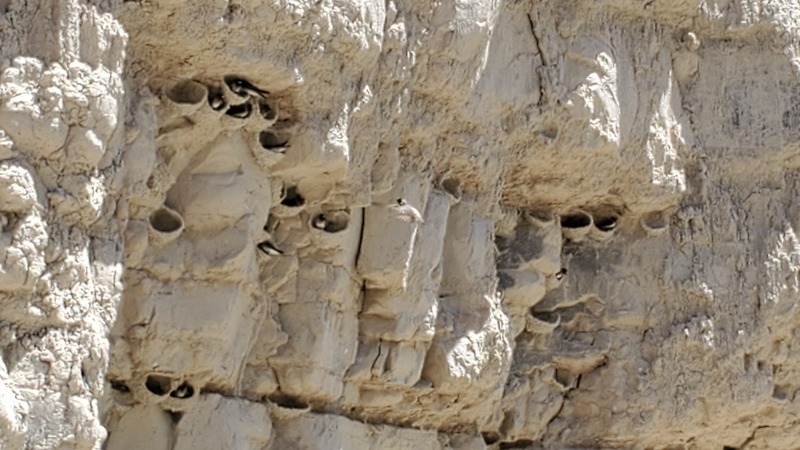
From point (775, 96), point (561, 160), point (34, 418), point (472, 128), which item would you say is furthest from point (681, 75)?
point (34, 418)

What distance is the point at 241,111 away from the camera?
4.45 metres

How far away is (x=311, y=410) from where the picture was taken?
501cm

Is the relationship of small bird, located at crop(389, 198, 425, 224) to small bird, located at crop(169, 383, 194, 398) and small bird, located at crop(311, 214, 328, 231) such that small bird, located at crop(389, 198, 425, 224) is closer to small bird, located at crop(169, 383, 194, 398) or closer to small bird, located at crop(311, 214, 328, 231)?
small bird, located at crop(311, 214, 328, 231)

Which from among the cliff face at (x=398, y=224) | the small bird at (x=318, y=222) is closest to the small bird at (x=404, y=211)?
the cliff face at (x=398, y=224)

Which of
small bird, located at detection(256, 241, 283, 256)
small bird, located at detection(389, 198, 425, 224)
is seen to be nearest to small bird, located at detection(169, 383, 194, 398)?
small bird, located at detection(256, 241, 283, 256)

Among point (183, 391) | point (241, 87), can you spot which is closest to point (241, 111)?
point (241, 87)

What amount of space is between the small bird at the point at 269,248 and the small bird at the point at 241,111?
1.47 feet

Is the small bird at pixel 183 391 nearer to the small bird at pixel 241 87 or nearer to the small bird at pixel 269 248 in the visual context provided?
the small bird at pixel 269 248

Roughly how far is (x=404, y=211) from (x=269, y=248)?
459mm

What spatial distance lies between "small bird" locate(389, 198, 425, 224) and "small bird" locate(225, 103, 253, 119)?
73 cm

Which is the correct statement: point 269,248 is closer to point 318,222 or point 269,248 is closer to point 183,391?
point 318,222

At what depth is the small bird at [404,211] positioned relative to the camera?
199 inches

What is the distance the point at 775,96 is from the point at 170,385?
104 inches

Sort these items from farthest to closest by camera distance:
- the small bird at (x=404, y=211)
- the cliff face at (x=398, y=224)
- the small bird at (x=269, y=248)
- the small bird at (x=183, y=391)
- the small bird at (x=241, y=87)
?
the small bird at (x=404, y=211), the small bird at (x=269, y=248), the small bird at (x=183, y=391), the small bird at (x=241, y=87), the cliff face at (x=398, y=224)
